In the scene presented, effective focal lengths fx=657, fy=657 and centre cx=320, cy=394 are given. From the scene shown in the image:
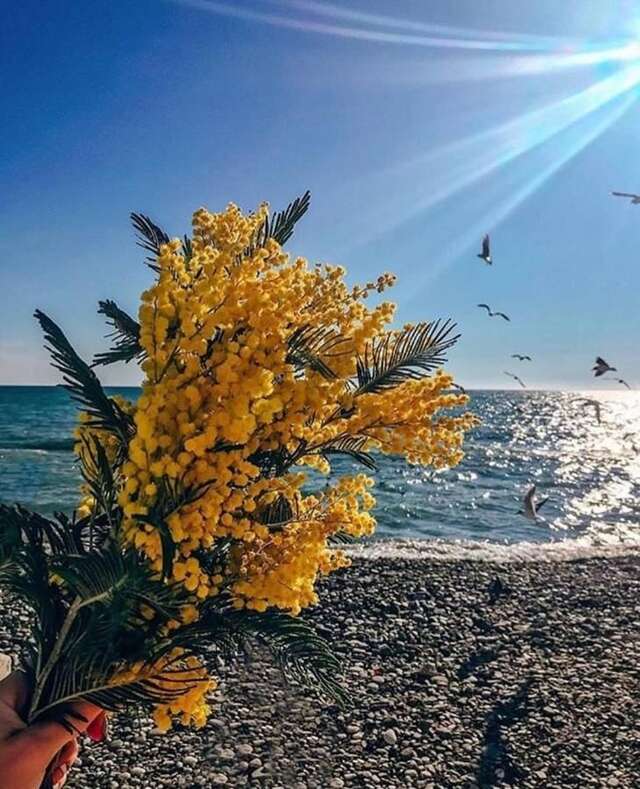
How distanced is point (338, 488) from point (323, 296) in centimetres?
57

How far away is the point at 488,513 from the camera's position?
22.4 meters

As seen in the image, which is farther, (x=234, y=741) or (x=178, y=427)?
(x=234, y=741)

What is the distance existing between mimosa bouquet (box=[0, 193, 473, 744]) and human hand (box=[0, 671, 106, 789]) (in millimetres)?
49

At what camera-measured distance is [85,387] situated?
68.5 inches

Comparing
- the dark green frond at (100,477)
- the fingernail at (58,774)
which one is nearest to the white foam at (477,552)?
the fingernail at (58,774)

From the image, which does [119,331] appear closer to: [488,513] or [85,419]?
[85,419]

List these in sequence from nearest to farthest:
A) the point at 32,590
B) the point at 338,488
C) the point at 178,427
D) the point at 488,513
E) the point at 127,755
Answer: the point at 178,427 → the point at 32,590 → the point at 338,488 → the point at 127,755 → the point at 488,513

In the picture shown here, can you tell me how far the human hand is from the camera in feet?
5.59

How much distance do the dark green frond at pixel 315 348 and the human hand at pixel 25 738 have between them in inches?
43.8

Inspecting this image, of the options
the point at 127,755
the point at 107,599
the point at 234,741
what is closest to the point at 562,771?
the point at 234,741

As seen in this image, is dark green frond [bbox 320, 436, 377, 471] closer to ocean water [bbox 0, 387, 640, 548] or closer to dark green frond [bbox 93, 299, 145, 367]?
dark green frond [bbox 93, 299, 145, 367]

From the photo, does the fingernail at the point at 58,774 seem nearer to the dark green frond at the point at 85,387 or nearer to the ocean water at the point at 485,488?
the dark green frond at the point at 85,387

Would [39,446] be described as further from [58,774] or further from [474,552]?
[58,774]

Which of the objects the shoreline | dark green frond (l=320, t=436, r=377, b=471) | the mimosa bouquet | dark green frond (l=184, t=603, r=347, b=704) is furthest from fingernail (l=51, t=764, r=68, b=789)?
the shoreline
